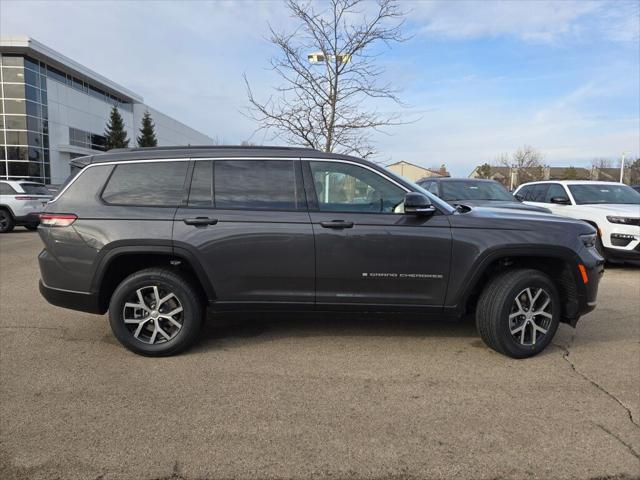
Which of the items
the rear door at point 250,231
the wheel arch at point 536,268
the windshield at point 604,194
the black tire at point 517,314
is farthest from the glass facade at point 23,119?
the black tire at point 517,314

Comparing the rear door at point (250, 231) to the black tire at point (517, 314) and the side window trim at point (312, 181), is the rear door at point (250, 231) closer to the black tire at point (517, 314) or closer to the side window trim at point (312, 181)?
the side window trim at point (312, 181)

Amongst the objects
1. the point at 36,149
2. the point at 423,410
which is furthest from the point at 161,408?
the point at 36,149

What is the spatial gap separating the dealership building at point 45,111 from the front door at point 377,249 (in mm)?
35935

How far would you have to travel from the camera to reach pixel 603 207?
855cm

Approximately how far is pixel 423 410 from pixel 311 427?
81 cm

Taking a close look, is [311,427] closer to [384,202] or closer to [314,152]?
[384,202]

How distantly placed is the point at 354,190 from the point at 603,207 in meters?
6.69

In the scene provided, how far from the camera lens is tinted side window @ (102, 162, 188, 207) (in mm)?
4055

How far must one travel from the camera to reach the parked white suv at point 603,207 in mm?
8047

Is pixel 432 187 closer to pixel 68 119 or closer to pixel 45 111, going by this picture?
pixel 45 111

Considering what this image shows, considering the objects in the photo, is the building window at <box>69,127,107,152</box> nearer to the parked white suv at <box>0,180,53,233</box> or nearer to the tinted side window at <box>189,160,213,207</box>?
the parked white suv at <box>0,180,53,233</box>

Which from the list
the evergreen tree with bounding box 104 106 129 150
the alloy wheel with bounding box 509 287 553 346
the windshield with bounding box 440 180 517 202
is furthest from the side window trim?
the evergreen tree with bounding box 104 106 129 150

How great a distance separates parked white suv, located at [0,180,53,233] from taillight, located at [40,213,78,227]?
1156 cm

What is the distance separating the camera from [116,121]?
44.7 metres
